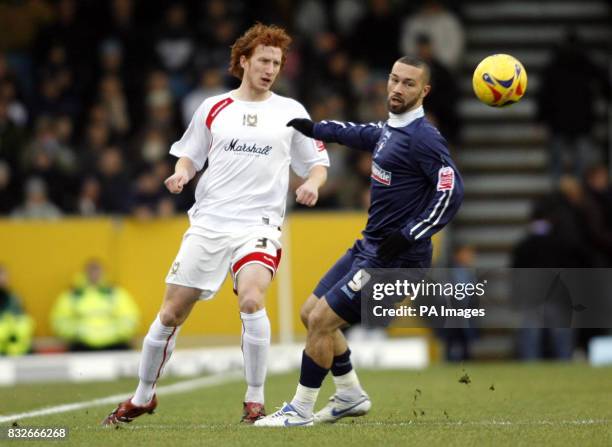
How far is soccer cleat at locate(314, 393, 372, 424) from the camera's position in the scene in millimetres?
8930

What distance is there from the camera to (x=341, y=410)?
893 cm

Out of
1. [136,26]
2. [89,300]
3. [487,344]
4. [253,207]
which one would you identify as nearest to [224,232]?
[253,207]

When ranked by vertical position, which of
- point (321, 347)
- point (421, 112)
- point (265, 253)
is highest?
point (421, 112)

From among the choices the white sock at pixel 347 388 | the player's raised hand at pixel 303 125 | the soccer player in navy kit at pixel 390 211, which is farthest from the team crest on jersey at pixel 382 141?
the white sock at pixel 347 388

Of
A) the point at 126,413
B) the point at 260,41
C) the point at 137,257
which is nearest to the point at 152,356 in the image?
the point at 126,413

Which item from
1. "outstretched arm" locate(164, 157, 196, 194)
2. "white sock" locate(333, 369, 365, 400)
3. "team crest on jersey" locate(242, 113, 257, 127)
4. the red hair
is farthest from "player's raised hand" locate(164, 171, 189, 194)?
"white sock" locate(333, 369, 365, 400)

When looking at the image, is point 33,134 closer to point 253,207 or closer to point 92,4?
point 92,4

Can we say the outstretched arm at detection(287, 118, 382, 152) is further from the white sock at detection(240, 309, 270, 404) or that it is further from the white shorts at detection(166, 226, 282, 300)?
the white sock at detection(240, 309, 270, 404)

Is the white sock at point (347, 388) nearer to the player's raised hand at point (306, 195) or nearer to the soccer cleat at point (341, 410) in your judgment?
the soccer cleat at point (341, 410)

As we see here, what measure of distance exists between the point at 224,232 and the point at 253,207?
0.25 metres

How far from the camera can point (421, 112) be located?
340 inches

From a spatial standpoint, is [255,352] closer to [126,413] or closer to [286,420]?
[286,420]

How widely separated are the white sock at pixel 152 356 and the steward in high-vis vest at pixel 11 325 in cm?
767

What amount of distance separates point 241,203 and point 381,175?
3.05ft
